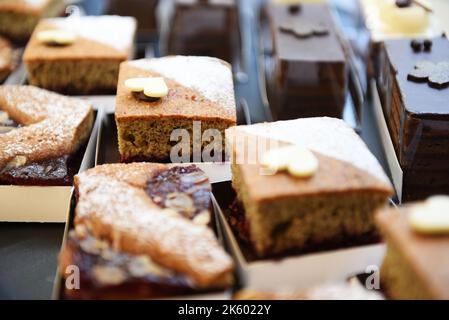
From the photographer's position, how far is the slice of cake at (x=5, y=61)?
3320mm

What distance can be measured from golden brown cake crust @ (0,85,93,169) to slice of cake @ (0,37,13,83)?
0.38 m

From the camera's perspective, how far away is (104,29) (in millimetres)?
3346

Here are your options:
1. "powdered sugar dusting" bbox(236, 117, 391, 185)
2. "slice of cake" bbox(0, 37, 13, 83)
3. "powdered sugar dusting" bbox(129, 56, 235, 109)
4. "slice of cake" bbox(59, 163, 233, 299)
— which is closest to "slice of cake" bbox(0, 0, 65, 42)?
"slice of cake" bbox(0, 37, 13, 83)

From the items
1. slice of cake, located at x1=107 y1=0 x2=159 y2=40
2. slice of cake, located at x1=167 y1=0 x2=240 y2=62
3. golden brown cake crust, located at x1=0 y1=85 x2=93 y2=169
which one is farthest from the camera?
slice of cake, located at x1=107 y1=0 x2=159 y2=40

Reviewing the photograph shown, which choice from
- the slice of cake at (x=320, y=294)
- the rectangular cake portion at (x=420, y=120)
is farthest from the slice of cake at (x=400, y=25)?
the slice of cake at (x=320, y=294)

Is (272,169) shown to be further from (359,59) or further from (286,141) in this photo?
(359,59)

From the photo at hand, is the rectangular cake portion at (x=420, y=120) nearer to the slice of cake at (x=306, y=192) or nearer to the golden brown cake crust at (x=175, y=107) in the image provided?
the slice of cake at (x=306, y=192)

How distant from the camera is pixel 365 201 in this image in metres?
2.05

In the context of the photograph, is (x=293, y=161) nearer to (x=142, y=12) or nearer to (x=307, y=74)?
(x=307, y=74)

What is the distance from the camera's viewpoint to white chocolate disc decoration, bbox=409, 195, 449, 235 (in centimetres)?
177

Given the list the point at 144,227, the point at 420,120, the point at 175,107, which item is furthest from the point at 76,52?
the point at 420,120

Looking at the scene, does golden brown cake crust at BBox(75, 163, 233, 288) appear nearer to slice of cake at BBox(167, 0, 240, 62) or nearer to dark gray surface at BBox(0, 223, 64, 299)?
dark gray surface at BBox(0, 223, 64, 299)

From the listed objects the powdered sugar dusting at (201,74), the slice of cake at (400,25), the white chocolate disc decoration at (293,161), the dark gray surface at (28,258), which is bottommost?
the dark gray surface at (28,258)

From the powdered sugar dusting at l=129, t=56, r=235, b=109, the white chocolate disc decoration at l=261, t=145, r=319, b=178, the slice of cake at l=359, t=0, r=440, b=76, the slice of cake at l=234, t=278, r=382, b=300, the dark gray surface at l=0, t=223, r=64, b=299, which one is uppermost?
the white chocolate disc decoration at l=261, t=145, r=319, b=178
